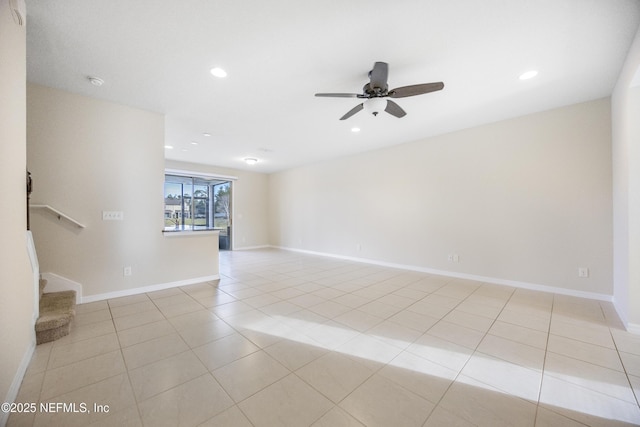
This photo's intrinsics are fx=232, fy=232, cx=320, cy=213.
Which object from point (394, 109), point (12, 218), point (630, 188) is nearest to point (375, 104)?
point (394, 109)

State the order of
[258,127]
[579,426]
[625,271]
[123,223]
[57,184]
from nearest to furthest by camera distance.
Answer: [579,426], [625,271], [57,184], [123,223], [258,127]

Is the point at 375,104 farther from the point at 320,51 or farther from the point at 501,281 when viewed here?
the point at 501,281

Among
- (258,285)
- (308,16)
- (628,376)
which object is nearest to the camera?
(628,376)

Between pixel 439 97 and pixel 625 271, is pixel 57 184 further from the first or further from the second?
pixel 625 271

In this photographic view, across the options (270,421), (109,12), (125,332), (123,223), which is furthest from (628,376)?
(123,223)

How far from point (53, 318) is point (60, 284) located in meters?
1.11

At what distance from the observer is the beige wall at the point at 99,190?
285cm

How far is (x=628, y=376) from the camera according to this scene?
67.4 inches

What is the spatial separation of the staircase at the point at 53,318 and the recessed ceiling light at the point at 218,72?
286 cm

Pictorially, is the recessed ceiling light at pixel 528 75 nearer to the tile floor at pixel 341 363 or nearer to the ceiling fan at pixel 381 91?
the ceiling fan at pixel 381 91

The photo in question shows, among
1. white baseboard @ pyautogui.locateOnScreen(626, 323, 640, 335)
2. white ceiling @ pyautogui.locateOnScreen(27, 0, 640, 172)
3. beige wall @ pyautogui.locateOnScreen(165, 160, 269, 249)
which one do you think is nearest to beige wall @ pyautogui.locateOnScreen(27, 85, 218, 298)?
white ceiling @ pyautogui.locateOnScreen(27, 0, 640, 172)

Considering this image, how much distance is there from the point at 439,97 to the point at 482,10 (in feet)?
4.55

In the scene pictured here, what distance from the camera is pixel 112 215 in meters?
3.27

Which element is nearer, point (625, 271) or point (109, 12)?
point (109, 12)
